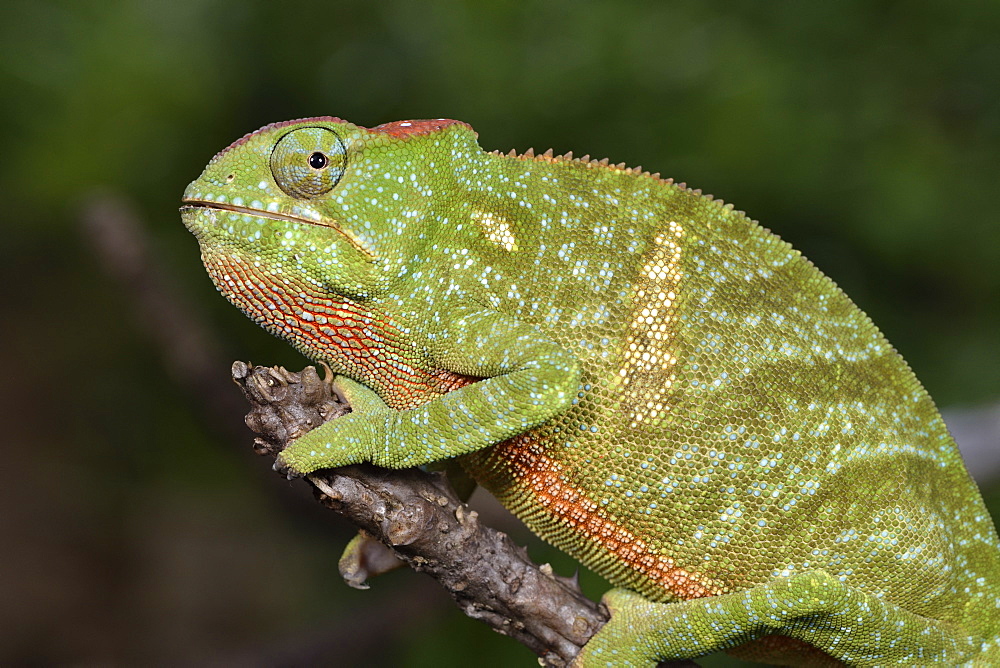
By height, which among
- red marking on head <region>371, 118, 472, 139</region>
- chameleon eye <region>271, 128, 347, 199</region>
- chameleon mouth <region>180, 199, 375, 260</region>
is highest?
red marking on head <region>371, 118, 472, 139</region>

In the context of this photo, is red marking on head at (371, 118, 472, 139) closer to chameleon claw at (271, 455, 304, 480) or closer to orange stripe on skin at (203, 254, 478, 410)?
orange stripe on skin at (203, 254, 478, 410)

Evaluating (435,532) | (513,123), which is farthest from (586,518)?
(513,123)

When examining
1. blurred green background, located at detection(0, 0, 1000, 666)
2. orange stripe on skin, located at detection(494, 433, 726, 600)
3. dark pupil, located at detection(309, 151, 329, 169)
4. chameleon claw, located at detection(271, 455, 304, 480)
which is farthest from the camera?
blurred green background, located at detection(0, 0, 1000, 666)

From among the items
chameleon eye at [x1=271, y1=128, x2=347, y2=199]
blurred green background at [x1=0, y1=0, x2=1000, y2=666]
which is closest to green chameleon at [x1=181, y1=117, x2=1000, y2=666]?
chameleon eye at [x1=271, y1=128, x2=347, y2=199]

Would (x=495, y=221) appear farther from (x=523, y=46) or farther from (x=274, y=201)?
(x=523, y=46)

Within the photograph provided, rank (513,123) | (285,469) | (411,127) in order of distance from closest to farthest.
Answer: (285,469) → (411,127) → (513,123)

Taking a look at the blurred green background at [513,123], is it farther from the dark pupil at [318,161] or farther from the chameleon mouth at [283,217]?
the dark pupil at [318,161]

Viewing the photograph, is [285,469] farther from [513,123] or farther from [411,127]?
[513,123]
